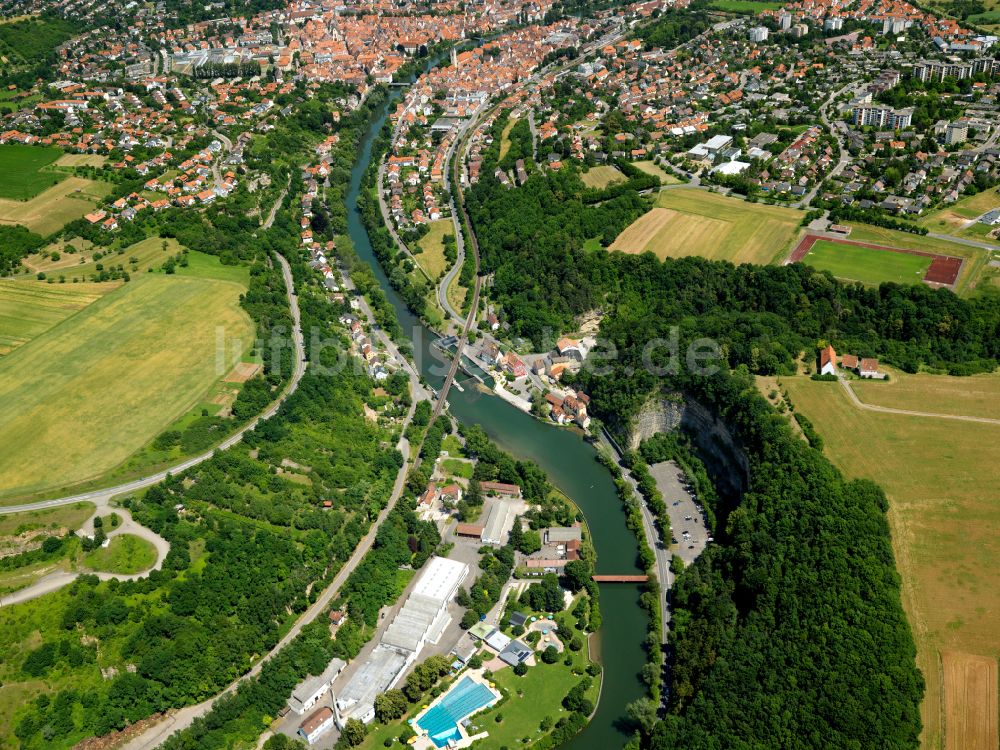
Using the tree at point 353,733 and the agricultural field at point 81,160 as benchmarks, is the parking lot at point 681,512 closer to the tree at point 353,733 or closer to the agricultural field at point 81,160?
the tree at point 353,733

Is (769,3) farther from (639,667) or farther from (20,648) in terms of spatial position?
(20,648)

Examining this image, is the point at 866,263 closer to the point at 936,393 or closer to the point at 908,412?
the point at 936,393

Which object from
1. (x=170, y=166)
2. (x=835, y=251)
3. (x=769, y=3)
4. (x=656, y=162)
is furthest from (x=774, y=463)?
(x=769, y=3)

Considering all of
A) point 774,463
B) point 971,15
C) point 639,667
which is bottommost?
point 639,667

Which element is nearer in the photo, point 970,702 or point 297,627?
point 970,702

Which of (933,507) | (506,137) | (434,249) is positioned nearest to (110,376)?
(434,249)

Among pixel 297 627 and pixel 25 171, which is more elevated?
pixel 25 171

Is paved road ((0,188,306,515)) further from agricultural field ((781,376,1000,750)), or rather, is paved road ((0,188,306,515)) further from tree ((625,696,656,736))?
agricultural field ((781,376,1000,750))
